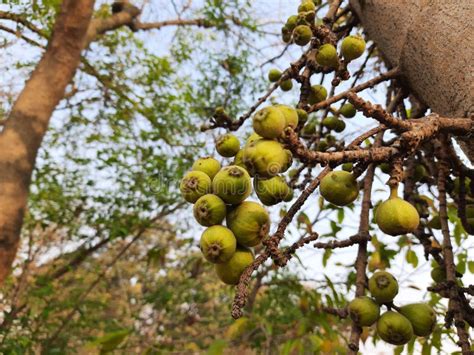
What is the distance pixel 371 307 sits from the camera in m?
1.09

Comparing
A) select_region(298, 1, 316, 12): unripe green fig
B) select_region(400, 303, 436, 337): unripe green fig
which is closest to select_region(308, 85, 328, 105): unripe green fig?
select_region(298, 1, 316, 12): unripe green fig

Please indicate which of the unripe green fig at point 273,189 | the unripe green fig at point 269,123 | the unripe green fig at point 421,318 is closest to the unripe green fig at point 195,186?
the unripe green fig at point 273,189

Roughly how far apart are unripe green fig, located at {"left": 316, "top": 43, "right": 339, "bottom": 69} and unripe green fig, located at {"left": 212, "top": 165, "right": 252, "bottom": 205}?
0.56 m

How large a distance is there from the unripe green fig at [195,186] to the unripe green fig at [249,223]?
10 centimetres

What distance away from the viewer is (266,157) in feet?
2.65

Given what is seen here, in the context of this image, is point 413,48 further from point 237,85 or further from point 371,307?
point 237,85

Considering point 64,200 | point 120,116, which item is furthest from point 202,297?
point 120,116

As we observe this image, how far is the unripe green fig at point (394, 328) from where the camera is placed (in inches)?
43.4

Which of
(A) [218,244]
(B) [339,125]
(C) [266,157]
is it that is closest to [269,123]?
(C) [266,157]

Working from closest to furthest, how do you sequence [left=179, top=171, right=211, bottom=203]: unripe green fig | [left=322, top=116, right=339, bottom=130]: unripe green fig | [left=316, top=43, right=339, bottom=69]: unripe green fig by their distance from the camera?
[left=179, top=171, right=211, bottom=203]: unripe green fig
[left=316, top=43, right=339, bottom=69]: unripe green fig
[left=322, top=116, right=339, bottom=130]: unripe green fig

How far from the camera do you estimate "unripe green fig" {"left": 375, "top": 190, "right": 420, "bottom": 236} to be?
34.6 inches

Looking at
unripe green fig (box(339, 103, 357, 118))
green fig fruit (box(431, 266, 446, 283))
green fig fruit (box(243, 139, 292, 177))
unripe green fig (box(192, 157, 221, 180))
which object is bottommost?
green fig fruit (box(243, 139, 292, 177))

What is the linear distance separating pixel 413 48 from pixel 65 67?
4.00m

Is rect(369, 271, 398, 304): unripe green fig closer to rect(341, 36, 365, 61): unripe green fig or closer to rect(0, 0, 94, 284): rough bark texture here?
rect(341, 36, 365, 61): unripe green fig
